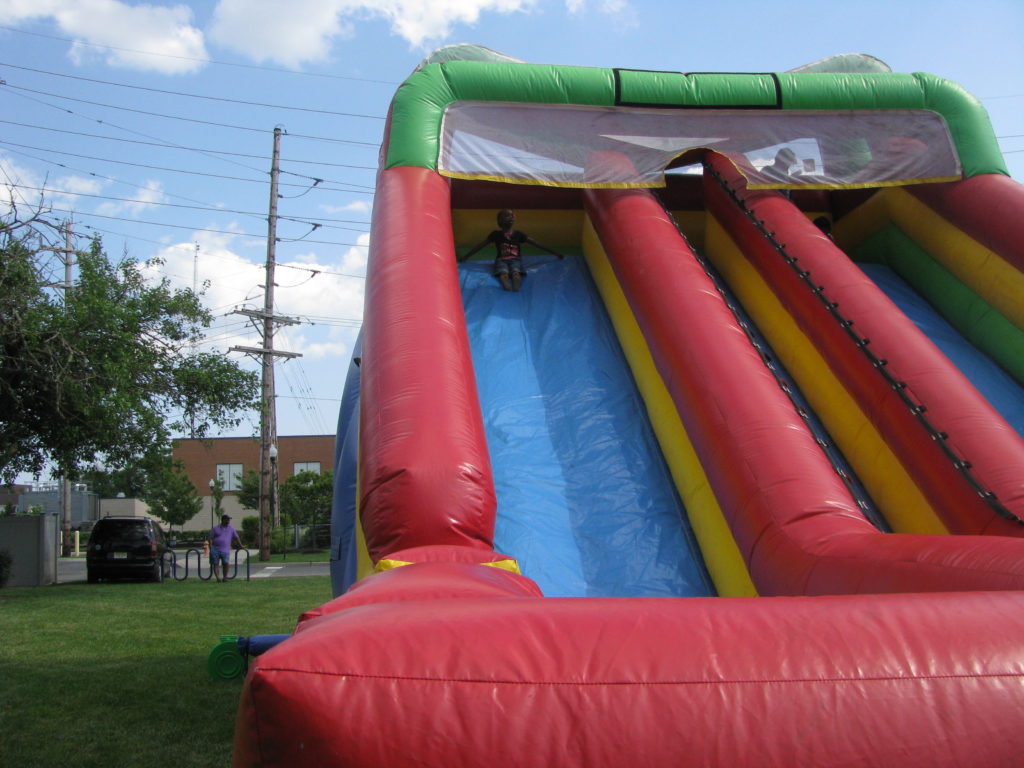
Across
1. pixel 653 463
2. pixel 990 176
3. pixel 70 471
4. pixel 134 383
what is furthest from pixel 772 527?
pixel 70 471

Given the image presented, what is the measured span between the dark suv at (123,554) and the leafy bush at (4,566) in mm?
1113

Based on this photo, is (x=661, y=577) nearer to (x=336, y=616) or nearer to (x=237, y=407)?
(x=336, y=616)

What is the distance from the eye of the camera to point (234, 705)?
14.2ft

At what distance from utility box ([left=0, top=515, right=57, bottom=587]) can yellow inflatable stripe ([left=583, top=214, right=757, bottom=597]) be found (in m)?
10.2

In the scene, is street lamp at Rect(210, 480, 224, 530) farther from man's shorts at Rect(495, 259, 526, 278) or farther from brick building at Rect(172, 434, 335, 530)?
man's shorts at Rect(495, 259, 526, 278)

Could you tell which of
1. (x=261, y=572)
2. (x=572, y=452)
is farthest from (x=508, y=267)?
(x=261, y=572)

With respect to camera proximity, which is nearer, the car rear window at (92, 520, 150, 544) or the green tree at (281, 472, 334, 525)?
the car rear window at (92, 520, 150, 544)

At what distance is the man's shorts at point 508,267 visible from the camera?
18.0 feet

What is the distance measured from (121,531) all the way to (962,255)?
39.5 feet

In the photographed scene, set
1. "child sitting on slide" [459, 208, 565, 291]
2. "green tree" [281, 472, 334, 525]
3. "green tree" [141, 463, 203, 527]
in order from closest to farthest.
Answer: "child sitting on slide" [459, 208, 565, 291] < "green tree" [281, 472, 334, 525] < "green tree" [141, 463, 203, 527]

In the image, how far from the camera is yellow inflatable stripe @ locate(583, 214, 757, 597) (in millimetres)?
3396

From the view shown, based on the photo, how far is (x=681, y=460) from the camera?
392 cm

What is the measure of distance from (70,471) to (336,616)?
10964 mm

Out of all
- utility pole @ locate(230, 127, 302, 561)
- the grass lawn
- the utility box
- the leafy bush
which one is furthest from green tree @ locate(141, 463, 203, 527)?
the grass lawn
